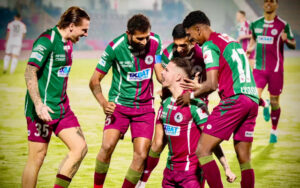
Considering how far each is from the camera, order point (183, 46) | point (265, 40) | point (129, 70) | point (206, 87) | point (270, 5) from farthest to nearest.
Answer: point (265, 40)
point (270, 5)
point (183, 46)
point (129, 70)
point (206, 87)

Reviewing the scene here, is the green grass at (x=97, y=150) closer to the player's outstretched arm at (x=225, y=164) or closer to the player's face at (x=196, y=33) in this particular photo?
the player's outstretched arm at (x=225, y=164)

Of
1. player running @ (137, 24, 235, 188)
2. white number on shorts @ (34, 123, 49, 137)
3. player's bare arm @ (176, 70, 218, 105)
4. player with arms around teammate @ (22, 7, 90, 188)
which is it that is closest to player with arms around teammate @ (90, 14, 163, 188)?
player running @ (137, 24, 235, 188)

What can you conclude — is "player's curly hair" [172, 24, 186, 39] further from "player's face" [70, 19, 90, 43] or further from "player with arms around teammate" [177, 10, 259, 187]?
"player's face" [70, 19, 90, 43]

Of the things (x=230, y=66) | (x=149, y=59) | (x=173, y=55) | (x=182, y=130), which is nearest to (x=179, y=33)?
(x=173, y=55)

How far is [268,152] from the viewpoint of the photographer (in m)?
7.39

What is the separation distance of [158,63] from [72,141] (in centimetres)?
138

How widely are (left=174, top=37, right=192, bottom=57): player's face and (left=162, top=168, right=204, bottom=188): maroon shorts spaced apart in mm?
1662

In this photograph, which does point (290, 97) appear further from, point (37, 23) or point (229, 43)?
point (37, 23)

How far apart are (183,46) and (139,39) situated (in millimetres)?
564

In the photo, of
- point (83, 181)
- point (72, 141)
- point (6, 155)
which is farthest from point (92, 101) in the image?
point (72, 141)

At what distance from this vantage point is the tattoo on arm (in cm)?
468

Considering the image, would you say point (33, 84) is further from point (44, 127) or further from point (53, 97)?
point (44, 127)

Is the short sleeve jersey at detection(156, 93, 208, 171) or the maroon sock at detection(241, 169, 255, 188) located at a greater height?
the short sleeve jersey at detection(156, 93, 208, 171)

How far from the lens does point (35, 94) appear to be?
4.69 m
